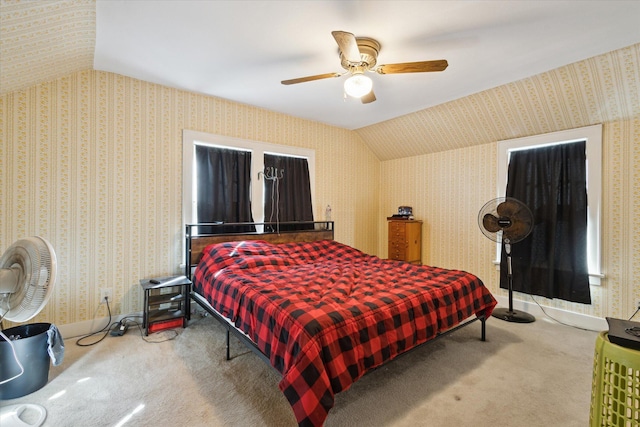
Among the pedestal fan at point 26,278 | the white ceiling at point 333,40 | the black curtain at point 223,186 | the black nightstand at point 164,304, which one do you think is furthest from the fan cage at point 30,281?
the black curtain at point 223,186

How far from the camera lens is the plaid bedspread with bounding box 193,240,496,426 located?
4.82 feet

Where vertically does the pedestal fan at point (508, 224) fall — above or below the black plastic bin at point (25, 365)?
above

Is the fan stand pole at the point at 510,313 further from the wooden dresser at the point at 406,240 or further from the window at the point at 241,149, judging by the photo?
the window at the point at 241,149

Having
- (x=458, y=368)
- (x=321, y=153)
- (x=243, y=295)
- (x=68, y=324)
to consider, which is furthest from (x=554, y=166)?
(x=68, y=324)

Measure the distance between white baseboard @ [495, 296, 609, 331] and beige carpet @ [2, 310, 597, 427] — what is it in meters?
0.44

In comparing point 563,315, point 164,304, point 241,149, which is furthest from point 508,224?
point 164,304

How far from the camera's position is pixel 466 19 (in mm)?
1959

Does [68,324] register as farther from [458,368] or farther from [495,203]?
[495,203]

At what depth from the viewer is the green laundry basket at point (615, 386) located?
36.4 inches

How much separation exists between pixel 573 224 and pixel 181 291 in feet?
13.9

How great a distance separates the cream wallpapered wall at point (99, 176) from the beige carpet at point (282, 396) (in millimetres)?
614

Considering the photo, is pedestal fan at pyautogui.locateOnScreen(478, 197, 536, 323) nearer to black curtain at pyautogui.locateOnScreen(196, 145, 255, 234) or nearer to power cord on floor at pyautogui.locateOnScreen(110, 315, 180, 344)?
black curtain at pyautogui.locateOnScreen(196, 145, 255, 234)

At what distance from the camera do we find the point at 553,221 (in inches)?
128

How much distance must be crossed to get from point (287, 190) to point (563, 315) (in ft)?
11.7
